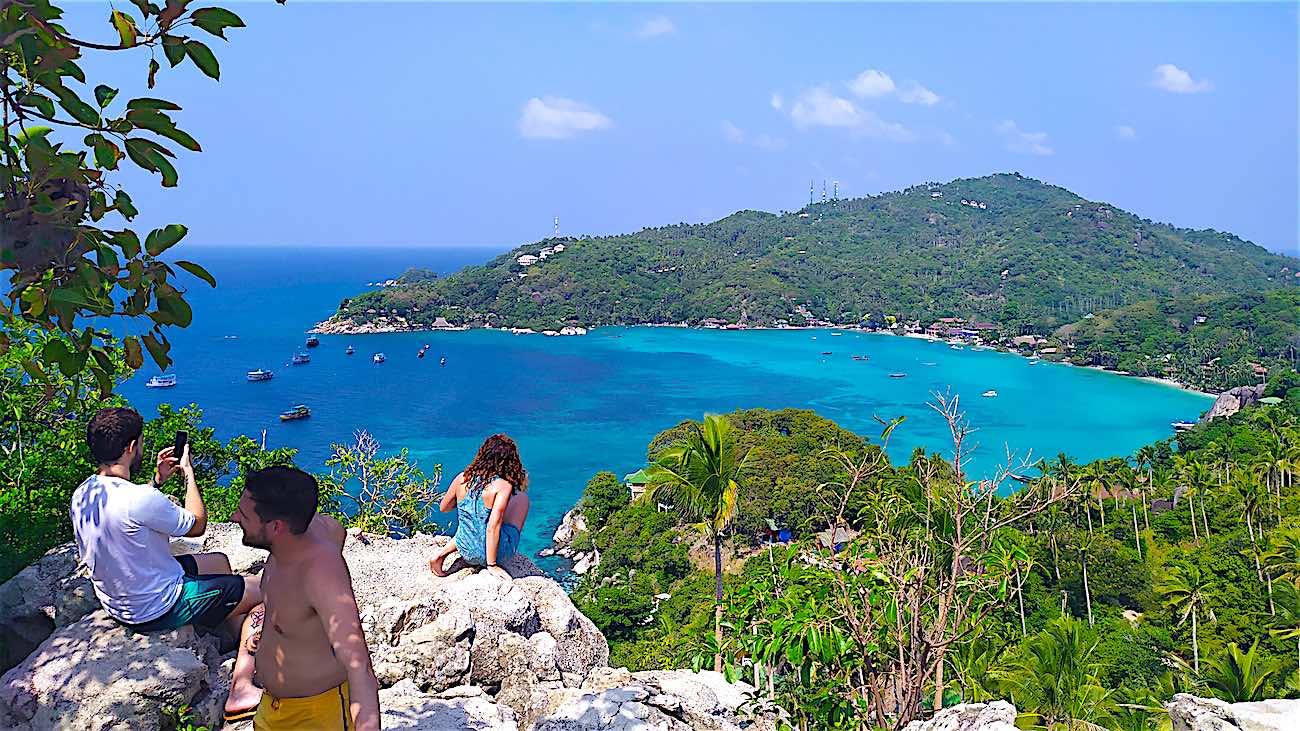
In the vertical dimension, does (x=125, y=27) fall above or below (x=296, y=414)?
above

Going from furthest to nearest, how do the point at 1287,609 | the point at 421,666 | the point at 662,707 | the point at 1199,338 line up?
the point at 1199,338 → the point at 1287,609 → the point at 421,666 → the point at 662,707

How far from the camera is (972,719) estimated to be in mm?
4109

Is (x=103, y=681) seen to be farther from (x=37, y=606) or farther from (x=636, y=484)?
(x=636, y=484)

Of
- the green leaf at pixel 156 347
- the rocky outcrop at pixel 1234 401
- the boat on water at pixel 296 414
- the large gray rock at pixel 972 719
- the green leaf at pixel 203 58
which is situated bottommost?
the boat on water at pixel 296 414

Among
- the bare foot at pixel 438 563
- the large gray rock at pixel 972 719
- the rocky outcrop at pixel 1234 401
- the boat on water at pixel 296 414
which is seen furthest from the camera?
the rocky outcrop at pixel 1234 401

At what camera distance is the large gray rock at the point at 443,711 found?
13.2ft

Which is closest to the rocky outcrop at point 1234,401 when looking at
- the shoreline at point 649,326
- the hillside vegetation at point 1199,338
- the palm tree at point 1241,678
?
the hillside vegetation at point 1199,338

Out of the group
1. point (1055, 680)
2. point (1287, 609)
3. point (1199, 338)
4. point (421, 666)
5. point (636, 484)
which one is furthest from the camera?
point (1199, 338)

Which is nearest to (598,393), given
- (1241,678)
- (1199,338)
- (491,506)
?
(1241,678)

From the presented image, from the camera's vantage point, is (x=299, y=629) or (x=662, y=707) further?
(x=662, y=707)

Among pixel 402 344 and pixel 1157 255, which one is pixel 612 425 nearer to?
pixel 402 344

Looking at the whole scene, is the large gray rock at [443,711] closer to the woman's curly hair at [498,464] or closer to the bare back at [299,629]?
the woman's curly hair at [498,464]

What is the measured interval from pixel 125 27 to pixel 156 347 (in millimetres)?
759

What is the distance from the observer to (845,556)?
17.5 ft
